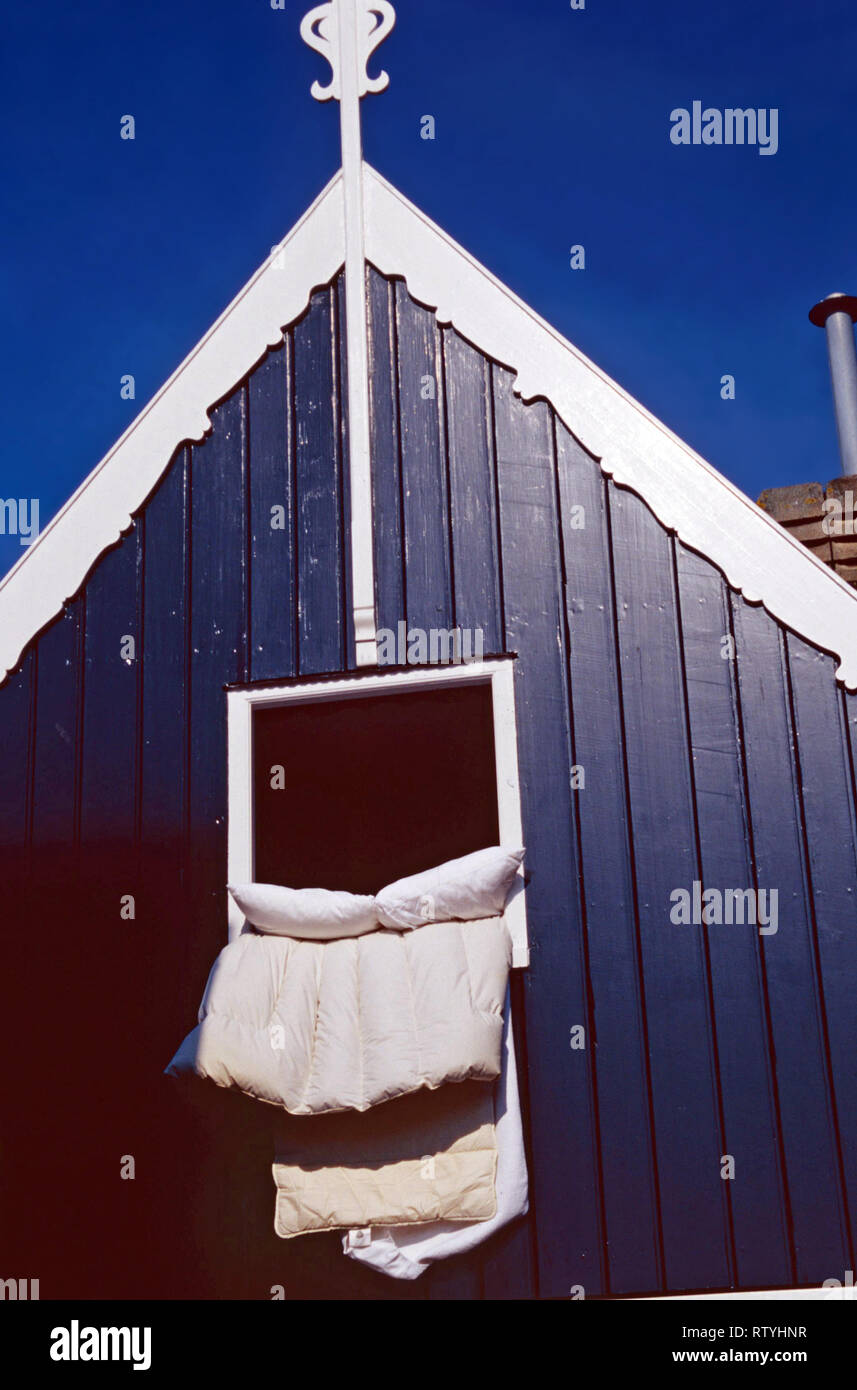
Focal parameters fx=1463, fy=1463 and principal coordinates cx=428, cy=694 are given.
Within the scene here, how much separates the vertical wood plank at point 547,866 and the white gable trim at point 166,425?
3.09 feet

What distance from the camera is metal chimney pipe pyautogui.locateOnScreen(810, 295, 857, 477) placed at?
28.0 feet

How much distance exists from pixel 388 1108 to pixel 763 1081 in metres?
1.17

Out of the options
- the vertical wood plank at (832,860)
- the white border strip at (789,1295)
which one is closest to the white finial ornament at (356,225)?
the vertical wood plank at (832,860)

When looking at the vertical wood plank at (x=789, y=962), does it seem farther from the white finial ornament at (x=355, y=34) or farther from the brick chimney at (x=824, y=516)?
the white finial ornament at (x=355, y=34)

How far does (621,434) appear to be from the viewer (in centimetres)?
523

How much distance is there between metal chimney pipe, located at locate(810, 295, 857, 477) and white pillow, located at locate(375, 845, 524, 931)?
15.3 ft

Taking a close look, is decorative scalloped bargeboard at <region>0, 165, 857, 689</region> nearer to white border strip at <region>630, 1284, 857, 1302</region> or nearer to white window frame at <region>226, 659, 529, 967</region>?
white window frame at <region>226, 659, 529, 967</region>

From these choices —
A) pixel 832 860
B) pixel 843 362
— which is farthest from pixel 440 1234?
pixel 843 362

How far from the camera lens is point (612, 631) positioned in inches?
200

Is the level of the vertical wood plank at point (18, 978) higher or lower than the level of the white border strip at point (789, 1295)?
higher

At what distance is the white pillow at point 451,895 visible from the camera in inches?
185

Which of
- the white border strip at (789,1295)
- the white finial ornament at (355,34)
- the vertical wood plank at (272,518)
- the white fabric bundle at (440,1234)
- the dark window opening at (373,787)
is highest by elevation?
the white finial ornament at (355,34)
